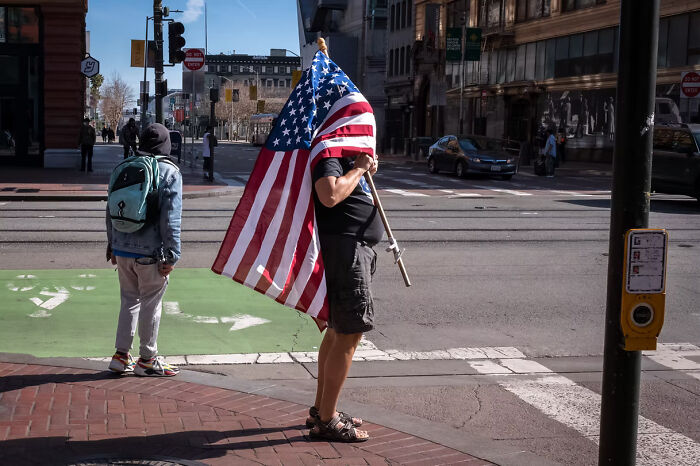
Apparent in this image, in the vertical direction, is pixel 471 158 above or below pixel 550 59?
below

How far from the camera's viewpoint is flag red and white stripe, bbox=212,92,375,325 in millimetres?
4914

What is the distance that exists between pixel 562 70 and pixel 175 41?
90.2 ft

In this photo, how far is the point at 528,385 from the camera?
253 inches

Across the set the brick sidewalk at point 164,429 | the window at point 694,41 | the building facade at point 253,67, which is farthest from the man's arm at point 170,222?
the building facade at point 253,67

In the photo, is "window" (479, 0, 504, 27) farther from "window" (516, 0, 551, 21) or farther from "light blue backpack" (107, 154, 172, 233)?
"light blue backpack" (107, 154, 172, 233)

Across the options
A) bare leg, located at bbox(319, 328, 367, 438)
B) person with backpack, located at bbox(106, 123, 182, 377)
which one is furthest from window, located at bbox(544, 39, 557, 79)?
bare leg, located at bbox(319, 328, 367, 438)

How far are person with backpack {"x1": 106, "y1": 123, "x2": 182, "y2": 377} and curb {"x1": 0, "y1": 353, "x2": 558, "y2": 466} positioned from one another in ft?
0.96

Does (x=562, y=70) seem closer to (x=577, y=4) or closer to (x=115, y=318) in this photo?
(x=577, y=4)

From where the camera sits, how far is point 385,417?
18.1 ft

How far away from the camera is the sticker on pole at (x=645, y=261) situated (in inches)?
142

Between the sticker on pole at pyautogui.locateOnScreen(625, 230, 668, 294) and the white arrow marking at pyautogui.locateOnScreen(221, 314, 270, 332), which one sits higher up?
the sticker on pole at pyautogui.locateOnScreen(625, 230, 668, 294)

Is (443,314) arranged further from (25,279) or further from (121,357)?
(25,279)

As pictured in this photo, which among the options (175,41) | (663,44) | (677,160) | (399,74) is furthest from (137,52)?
(399,74)

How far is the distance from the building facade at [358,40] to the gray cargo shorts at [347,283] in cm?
6210
